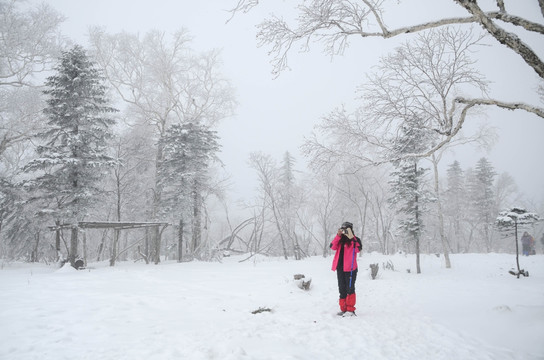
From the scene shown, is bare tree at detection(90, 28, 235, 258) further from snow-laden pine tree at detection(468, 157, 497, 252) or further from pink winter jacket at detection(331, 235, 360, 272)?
snow-laden pine tree at detection(468, 157, 497, 252)

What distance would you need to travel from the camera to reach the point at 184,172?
1703 centimetres

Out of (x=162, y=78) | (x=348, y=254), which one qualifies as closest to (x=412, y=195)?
(x=348, y=254)

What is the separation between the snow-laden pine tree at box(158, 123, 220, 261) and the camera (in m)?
16.7

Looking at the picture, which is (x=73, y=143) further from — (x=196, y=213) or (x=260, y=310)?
(x=260, y=310)

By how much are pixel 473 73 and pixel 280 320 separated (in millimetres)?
8830

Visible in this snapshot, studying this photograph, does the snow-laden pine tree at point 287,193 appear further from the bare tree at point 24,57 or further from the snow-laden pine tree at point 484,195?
the bare tree at point 24,57

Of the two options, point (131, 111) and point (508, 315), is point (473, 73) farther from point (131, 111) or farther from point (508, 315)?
point (131, 111)

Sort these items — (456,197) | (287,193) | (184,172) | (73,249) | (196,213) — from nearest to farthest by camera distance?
(73,249) < (184,172) < (196,213) < (287,193) < (456,197)

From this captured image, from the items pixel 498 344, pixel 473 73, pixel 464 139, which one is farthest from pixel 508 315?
pixel 464 139

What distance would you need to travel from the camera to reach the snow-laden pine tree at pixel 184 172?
16734 millimetres

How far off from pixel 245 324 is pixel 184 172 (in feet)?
44.2

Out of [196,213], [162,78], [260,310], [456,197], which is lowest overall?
[260,310]

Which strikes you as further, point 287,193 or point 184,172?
point 287,193

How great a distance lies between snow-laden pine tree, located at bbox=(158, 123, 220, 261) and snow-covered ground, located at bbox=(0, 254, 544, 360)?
29.1 feet
